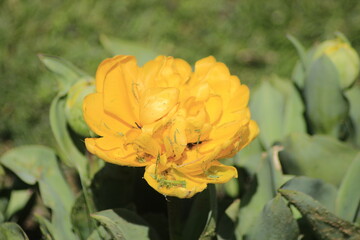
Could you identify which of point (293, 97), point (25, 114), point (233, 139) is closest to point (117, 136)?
point (233, 139)

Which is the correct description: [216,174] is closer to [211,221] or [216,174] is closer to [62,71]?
[211,221]

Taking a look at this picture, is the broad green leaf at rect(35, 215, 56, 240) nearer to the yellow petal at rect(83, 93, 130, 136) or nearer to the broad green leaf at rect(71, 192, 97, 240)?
the broad green leaf at rect(71, 192, 97, 240)

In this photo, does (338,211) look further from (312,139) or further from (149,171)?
(149,171)

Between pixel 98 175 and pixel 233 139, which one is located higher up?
pixel 233 139

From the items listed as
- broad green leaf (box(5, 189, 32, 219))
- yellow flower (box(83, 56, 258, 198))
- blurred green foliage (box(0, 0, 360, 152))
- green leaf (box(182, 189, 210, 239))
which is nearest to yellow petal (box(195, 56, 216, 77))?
yellow flower (box(83, 56, 258, 198))

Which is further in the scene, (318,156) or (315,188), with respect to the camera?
(318,156)

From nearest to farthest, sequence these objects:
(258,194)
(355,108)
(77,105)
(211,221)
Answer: (211,221) < (77,105) < (258,194) < (355,108)

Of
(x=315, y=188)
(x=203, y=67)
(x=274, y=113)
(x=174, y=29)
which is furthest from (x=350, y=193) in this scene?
(x=174, y=29)

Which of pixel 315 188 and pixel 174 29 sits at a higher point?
pixel 174 29
